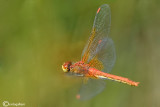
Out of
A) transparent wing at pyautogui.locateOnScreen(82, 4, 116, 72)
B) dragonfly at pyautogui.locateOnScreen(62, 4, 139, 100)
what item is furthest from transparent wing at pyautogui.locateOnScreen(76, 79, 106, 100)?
transparent wing at pyautogui.locateOnScreen(82, 4, 116, 72)

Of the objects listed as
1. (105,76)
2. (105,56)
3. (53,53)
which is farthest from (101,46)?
(53,53)

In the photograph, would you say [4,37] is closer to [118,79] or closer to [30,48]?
[30,48]

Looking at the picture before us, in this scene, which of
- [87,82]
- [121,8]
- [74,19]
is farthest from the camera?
[121,8]

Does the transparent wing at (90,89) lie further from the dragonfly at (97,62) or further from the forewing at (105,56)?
the forewing at (105,56)

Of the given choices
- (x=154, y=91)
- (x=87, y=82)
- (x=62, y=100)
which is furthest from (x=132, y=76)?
(x=62, y=100)

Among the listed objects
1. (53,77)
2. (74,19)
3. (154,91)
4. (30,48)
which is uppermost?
(74,19)

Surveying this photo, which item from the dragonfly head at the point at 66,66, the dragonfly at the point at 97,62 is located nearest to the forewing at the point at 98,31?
the dragonfly at the point at 97,62

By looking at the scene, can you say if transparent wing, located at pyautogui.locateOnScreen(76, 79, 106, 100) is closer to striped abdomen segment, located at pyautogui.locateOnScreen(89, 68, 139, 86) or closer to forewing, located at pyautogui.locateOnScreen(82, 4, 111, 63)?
striped abdomen segment, located at pyautogui.locateOnScreen(89, 68, 139, 86)
